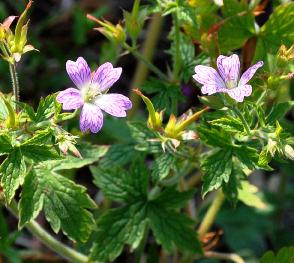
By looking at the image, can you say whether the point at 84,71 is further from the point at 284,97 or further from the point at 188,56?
the point at 284,97

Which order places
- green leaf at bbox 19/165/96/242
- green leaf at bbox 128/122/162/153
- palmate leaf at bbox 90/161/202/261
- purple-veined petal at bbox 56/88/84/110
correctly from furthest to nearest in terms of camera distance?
palmate leaf at bbox 90/161/202/261, green leaf at bbox 128/122/162/153, green leaf at bbox 19/165/96/242, purple-veined petal at bbox 56/88/84/110

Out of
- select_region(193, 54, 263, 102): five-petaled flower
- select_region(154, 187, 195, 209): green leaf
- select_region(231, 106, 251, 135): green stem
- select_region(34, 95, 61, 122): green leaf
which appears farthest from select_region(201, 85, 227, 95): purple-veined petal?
select_region(154, 187, 195, 209): green leaf

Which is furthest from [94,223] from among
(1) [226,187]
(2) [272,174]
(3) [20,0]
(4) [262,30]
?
(3) [20,0]

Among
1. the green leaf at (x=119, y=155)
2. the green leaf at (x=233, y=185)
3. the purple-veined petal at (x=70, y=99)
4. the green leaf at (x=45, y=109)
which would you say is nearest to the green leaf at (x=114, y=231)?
the green leaf at (x=119, y=155)

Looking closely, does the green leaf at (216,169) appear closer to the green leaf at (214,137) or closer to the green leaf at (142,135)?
the green leaf at (214,137)

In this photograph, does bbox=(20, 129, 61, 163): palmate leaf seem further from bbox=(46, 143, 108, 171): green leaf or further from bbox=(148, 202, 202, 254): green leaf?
bbox=(148, 202, 202, 254): green leaf
